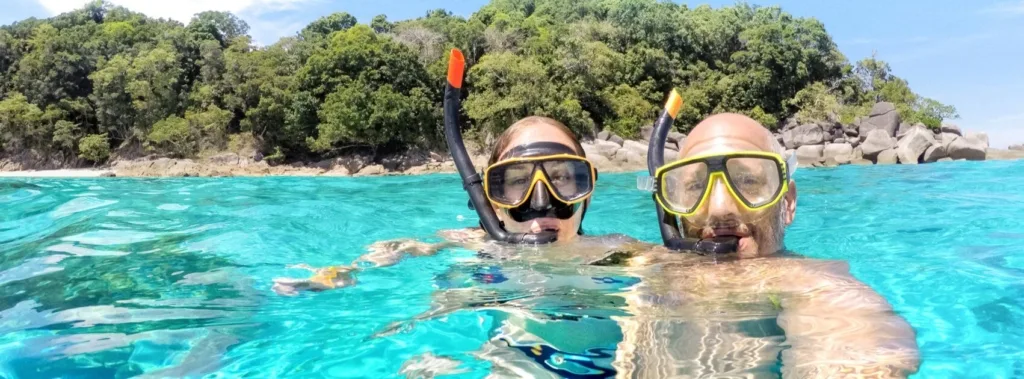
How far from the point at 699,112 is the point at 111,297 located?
89.3 ft

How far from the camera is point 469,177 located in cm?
272

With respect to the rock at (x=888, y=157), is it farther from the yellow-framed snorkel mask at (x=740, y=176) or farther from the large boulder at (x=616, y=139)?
the yellow-framed snorkel mask at (x=740, y=176)

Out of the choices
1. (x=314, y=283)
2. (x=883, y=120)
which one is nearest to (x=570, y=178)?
(x=314, y=283)

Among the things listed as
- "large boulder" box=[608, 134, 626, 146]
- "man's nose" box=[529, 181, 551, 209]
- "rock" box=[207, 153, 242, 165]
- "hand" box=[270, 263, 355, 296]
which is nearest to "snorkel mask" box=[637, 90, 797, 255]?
"man's nose" box=[529, 181, 551, 209]

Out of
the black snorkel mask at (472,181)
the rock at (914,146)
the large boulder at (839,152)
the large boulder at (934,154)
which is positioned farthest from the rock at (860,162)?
the black snorkel mask at (472,181)

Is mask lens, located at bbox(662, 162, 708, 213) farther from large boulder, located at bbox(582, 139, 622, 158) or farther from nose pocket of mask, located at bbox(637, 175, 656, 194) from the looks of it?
large boulder, located at bbox(582, 139, 622, 158)

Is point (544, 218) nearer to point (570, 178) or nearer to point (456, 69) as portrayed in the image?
point (570, 178)

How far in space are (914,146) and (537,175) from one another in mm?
23913

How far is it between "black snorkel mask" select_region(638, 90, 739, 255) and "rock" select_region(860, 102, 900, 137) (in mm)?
26042

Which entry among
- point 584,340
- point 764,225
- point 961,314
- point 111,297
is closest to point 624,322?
point 584,340

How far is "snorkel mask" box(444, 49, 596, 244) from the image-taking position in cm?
255

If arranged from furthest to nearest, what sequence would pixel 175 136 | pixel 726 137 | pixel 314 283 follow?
pixel 175 136 < pixel 314 283 < pixel 726 137

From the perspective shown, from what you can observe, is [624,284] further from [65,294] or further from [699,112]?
[699,112]

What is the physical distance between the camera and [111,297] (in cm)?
223
